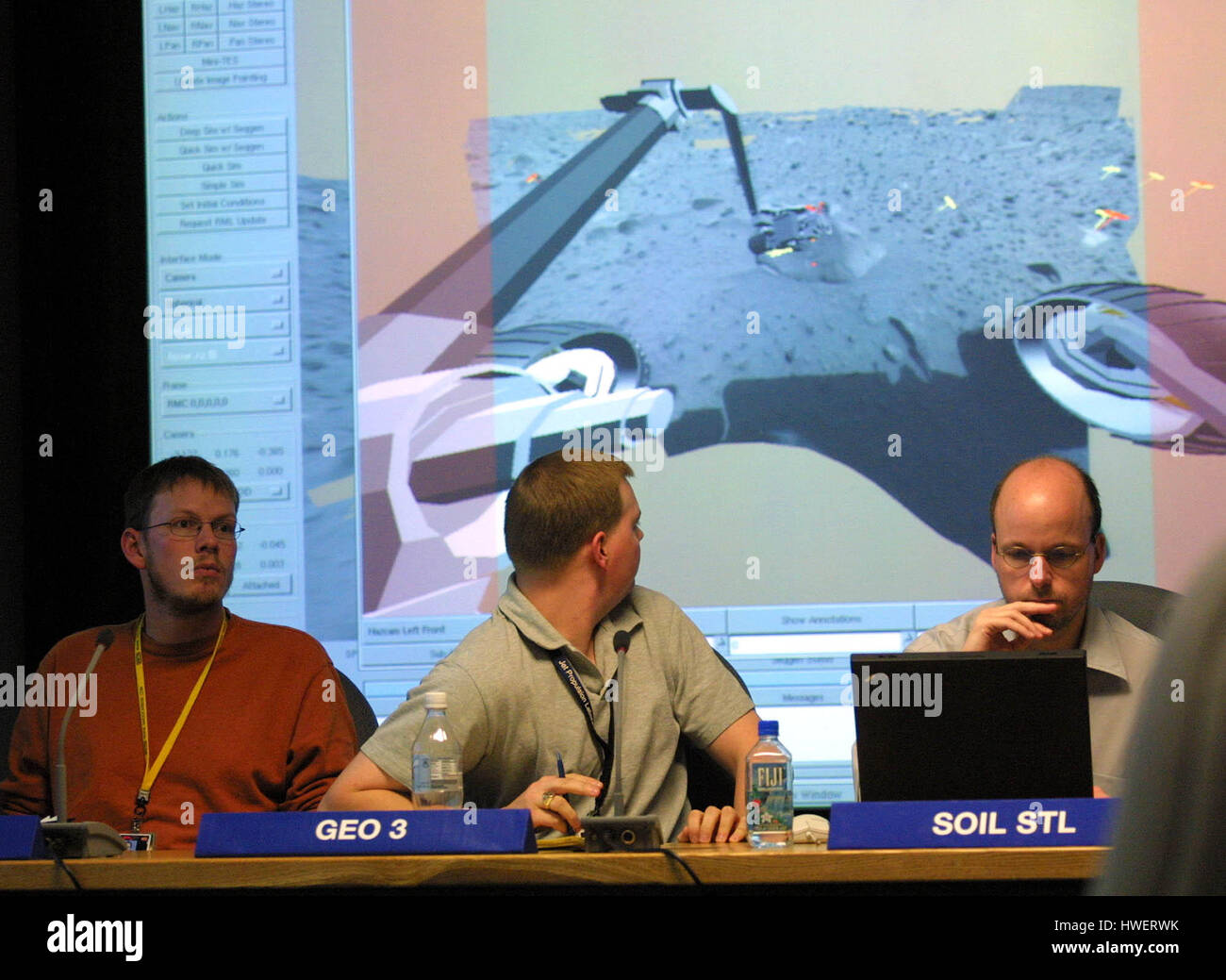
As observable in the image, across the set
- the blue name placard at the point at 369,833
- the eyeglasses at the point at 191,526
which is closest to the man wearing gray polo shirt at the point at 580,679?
the blue name placard at the point at 369,833

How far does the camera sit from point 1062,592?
240 centimetres

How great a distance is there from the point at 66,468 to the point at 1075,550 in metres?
2.64

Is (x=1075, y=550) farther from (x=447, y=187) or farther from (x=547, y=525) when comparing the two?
(x=447, y=187)

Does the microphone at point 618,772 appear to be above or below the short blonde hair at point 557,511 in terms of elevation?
below

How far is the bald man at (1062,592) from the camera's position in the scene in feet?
7.69

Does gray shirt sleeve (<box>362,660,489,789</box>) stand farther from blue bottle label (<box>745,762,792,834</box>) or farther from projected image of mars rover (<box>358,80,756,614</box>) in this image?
projected image of mars rover (<box>358,80,756,614</box>)

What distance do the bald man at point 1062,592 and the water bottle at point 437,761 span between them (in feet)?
2.72

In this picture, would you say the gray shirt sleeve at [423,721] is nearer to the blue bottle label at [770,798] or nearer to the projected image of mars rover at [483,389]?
the blue bottle label at [770,798]

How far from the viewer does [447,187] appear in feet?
11.6

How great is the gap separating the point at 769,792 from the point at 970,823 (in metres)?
0.46

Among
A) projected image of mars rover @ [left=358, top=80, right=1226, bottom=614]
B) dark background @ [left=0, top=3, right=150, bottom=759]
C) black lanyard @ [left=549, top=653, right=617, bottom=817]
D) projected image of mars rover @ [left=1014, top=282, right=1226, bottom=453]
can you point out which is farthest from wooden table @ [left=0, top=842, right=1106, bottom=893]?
dark background @ [left=0, top=3, right=150, bottom=759]

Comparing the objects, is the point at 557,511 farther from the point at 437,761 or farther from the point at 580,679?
the point at 437,761

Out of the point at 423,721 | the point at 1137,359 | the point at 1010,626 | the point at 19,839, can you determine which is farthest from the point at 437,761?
the point at 1137,359
